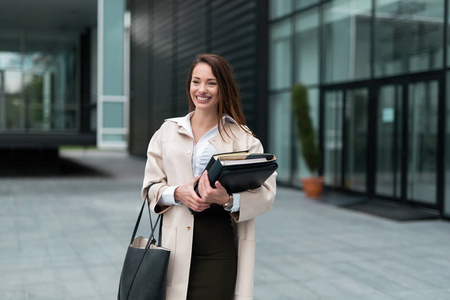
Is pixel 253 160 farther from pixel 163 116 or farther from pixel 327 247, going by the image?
pixel 163 116

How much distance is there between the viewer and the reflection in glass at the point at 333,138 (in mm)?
10484

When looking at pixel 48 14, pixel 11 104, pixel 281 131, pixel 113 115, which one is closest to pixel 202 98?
pixel 281 131

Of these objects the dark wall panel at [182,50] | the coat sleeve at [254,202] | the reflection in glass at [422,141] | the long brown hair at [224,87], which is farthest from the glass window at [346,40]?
the coat sleeve at [254,202]

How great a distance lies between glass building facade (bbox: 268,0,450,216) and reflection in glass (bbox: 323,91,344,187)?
2cm

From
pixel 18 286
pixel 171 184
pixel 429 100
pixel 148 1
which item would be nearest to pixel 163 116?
pixel 148 1

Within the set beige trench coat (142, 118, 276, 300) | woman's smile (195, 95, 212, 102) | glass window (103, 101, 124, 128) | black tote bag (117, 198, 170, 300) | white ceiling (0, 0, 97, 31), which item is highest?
white ceiling (0, 0, 97, 31)

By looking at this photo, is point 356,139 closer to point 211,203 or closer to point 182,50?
point 211,203

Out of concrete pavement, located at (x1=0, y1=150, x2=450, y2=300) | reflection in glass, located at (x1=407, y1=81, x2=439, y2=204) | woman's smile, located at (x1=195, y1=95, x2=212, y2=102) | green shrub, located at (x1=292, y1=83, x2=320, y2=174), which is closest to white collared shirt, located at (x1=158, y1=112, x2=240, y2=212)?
woman's smile, located at (x1=195, y1=95, x2=212, y2=102)

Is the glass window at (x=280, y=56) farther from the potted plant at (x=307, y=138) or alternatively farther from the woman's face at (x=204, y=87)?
the woman's face at (x=204, y=87)

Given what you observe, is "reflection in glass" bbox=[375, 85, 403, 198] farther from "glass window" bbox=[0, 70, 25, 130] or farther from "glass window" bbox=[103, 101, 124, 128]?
"glass window" bbox=[0, 70, 25, 130]

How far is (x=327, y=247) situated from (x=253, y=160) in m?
4.41

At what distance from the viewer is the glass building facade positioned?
26.8 feet

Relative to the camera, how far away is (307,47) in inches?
445

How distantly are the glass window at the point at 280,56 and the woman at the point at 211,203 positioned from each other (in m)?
9.86
